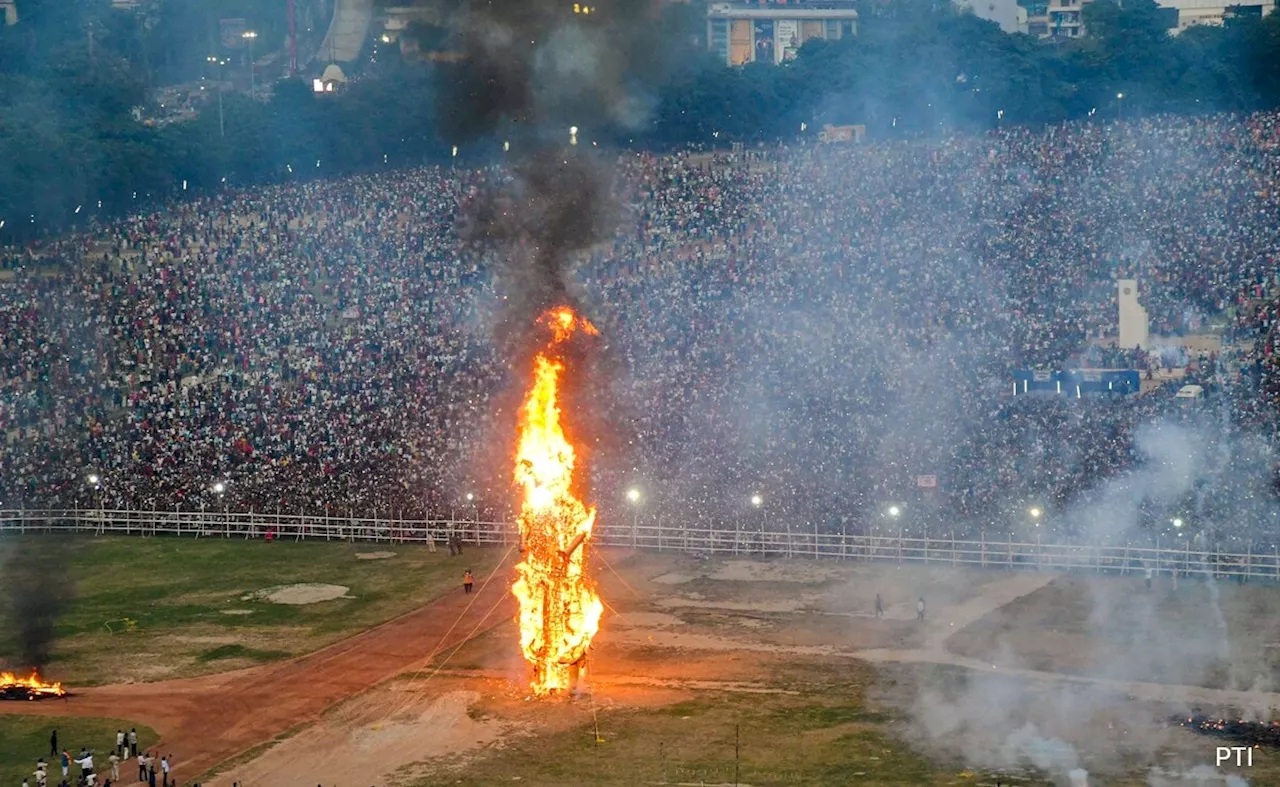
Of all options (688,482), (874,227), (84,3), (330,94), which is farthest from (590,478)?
(84,3)

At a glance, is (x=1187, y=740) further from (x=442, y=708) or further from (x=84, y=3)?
(x=84, y=3)

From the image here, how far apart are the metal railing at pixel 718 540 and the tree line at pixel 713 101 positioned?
93.6 feet

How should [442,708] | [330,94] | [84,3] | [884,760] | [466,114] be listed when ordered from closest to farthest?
1. [884,760]
2. [442,708]
3. [466,114]
4. [330,94]
5. [84,3]

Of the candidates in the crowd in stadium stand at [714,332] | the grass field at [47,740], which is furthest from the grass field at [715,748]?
the crowd in stadium stand at [714,332]

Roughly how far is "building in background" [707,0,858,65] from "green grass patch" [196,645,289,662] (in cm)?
10518

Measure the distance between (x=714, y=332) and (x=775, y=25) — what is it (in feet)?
280

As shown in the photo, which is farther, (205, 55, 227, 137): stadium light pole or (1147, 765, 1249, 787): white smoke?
(205, 55, 227, 137): stadium light pole

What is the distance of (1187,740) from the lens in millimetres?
45125

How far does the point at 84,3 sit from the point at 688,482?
88.9 metres

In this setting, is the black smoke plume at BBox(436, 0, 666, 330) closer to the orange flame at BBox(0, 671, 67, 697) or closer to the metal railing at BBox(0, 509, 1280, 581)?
the metal railing at BBox(0, 509, 1280, 581)

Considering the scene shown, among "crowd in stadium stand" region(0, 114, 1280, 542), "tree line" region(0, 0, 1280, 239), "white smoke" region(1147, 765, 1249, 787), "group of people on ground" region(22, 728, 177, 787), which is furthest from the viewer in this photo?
"tree line" region(0, 0, 1280, 239)

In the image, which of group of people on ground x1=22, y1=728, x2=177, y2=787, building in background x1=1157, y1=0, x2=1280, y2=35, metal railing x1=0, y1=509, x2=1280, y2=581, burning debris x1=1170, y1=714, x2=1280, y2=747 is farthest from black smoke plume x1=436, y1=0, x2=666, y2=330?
building in background x1=1157, y1=0, x2=1280, y2=35

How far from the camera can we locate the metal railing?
59875 mm

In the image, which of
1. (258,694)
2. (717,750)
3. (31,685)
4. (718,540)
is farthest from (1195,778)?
(31,685)
